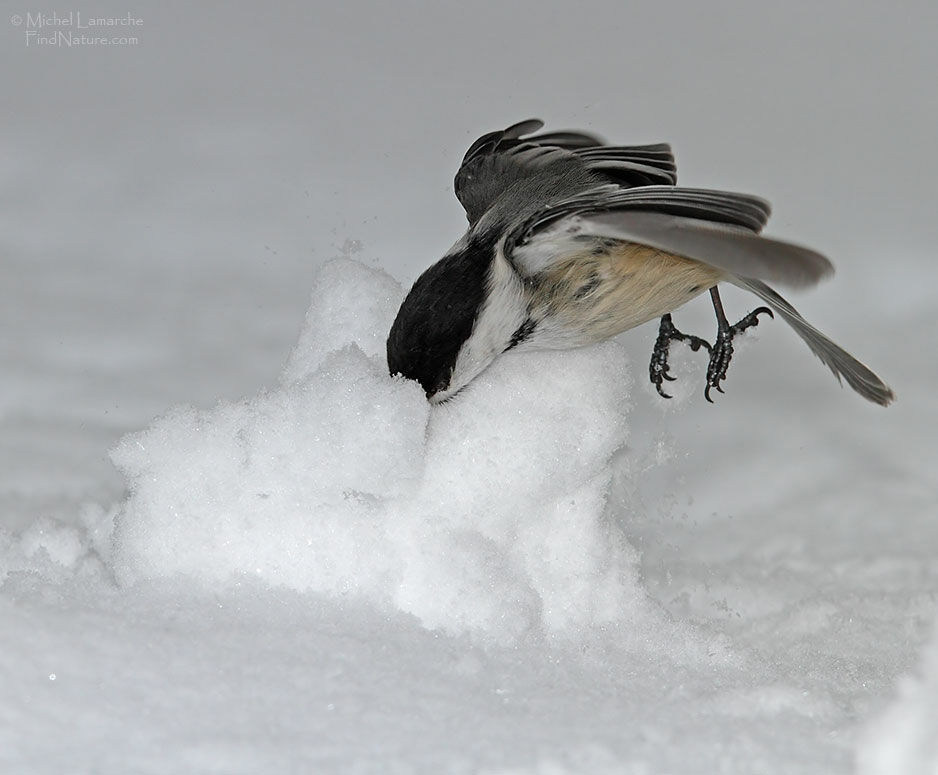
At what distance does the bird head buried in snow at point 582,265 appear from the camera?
101 centimetres

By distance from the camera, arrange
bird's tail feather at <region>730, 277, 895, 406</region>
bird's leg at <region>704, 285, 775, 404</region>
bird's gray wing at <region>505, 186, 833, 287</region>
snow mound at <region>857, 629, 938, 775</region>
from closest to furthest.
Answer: snow mound at <region>857, 629, 938, 775</region> → bird's gray wing at <region>505, 186, 833, 287</region> → bird's tail feather at <region>730, 277, 895, 406</region> → bird's leg at <region>704, 285, 775, 404</region>

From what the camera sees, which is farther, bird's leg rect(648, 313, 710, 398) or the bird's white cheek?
bird's leg rect(648, 313, 710, 398)

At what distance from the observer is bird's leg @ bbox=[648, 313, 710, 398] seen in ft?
4.92

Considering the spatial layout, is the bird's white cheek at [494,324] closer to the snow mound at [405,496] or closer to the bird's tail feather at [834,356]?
the snow mound at [405,496]

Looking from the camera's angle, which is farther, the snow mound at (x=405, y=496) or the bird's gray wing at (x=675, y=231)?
the snow mound at (x=405, y=496)

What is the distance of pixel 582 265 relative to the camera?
119 centimetres

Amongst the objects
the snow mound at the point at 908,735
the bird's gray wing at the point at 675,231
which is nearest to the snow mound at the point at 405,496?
the bird's gray wing at the point at 675,231

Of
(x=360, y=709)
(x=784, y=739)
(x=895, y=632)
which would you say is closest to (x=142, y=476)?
(x=360, y=709)

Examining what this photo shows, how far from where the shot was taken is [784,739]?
0.88 metres

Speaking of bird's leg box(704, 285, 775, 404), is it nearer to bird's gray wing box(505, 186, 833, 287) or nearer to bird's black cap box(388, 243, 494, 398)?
bird's gray wing box(505, 186, 833, 287)

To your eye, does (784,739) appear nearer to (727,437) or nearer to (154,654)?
(154,654)

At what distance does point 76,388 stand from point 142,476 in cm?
42

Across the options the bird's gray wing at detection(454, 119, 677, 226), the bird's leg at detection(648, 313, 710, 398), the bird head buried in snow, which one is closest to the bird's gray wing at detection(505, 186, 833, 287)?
the bird head buried in snow

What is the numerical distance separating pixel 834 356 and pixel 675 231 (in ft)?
1.27
